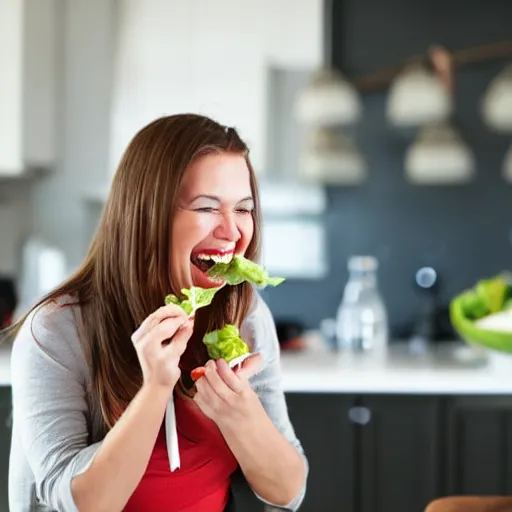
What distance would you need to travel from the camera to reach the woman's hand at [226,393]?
48.8 inches

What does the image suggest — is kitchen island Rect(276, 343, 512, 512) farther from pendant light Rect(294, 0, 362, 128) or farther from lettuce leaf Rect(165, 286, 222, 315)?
lettuce leaf Rect(165, 286, 222, 315)

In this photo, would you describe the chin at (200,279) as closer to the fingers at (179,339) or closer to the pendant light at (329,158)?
the fingers at (179,339)

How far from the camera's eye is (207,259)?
4.36ft

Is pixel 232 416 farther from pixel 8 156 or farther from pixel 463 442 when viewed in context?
pixel 8 156

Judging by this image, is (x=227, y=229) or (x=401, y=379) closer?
(x=227, y=229)

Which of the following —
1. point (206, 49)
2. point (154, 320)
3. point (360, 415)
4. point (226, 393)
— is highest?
point (206, 49)

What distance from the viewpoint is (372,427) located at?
2.32m

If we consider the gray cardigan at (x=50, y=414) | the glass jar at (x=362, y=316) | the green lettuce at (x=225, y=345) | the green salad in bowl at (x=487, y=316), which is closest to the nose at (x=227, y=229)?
the green lettuce at (x=225, y=345)

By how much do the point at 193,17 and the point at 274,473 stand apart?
5.89 ft

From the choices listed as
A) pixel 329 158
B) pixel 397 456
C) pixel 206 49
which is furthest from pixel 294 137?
pixel 397 456

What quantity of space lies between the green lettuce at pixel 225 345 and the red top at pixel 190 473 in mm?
157

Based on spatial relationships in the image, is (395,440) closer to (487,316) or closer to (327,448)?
(327,448)

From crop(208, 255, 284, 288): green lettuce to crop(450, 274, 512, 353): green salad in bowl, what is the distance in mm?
1107

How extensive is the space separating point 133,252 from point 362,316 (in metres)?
1.43
